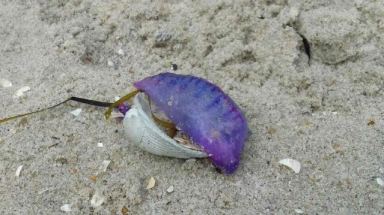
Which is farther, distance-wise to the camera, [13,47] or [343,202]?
[13,47]

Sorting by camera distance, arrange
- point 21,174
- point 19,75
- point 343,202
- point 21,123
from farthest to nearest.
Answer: point 19,75
point 21,123
point 21,174
point 343,202

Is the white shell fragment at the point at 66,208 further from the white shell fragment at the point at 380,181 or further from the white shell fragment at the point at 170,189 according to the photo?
the white shell fragment at the point at 380,181

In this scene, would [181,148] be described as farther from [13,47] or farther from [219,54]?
[13,47]

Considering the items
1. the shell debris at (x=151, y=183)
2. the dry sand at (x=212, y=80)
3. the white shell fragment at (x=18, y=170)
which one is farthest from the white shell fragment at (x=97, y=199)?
the white shell fragment at (x=18, y=170)

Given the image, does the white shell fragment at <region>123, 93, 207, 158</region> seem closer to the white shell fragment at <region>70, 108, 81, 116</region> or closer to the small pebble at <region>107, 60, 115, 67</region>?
the white shell fragment at <region>70, 108, 81, 116</region>

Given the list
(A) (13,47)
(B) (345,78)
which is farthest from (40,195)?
(B) (345,78)

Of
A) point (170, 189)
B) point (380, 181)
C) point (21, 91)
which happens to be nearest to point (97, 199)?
point (170, 189)

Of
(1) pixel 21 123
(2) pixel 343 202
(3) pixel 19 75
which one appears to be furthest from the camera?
(3) pixel 19 75
